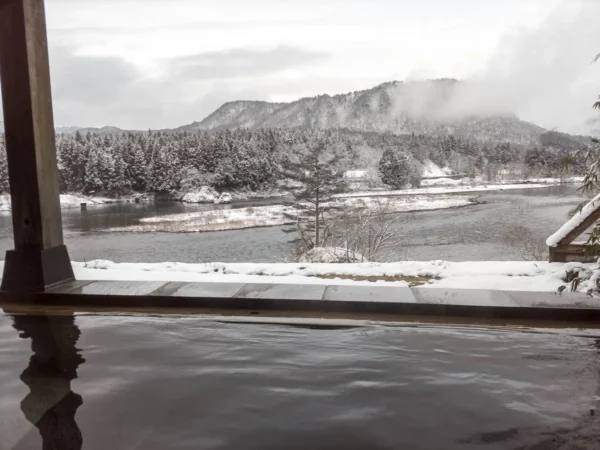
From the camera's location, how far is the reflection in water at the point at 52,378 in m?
2.25

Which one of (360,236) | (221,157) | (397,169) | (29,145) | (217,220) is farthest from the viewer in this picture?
(221,157)

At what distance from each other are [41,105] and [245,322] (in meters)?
2.93

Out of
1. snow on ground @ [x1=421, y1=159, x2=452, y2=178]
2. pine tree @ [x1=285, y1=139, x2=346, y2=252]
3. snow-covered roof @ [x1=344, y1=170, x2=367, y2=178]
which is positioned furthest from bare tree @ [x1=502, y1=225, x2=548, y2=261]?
snow on ground @ [x1=421, y1=159, x2=452, y2=178]

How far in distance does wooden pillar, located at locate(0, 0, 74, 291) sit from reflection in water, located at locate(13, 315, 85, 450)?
2.13ft

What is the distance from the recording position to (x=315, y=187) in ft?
83.8

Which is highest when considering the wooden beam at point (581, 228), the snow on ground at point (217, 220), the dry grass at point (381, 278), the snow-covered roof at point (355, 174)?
the snow-covered roof at point (355, 174)

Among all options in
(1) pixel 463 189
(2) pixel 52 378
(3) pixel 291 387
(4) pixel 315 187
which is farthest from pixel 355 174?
(2) pixel 52 378

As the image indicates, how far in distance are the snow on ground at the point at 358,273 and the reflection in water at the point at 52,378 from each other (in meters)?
1.30

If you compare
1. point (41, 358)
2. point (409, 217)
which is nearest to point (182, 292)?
point (41, 358)

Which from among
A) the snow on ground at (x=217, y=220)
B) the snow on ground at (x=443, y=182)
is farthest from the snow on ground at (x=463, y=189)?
the snow on ground at (x=217, y=220)

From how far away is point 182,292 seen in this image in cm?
440

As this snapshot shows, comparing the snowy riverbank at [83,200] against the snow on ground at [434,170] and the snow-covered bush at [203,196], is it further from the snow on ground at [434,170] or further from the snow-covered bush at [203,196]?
the snow on ground at [434,170]

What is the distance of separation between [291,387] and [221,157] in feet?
127

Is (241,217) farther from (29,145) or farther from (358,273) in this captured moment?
(29,145)
